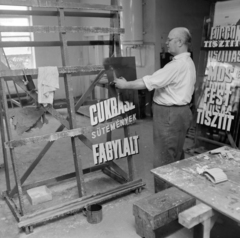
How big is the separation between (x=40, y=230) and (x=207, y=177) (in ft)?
4.80

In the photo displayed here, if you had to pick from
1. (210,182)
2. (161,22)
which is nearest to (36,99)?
(210,182)

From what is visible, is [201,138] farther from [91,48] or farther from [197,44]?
[197,44]

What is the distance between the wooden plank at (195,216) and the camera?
5.49 feet

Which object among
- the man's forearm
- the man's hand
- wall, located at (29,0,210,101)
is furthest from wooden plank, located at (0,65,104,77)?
wall, located at (29,0,210,101)

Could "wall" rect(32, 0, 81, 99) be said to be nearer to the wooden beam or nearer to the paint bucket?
the wooden beam

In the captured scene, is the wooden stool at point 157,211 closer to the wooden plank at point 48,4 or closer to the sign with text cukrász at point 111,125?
the sign with text cukrász at point 111,125

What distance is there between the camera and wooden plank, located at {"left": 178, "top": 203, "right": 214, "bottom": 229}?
1.67 metres

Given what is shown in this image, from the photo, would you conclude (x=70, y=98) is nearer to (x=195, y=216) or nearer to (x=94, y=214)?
(x=94, y=214)

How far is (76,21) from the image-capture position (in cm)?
676

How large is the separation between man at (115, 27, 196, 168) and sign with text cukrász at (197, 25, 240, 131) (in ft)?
3.61

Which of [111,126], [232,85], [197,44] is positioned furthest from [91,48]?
[197,44]

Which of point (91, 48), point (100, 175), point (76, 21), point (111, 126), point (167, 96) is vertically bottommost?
point (100, 175)

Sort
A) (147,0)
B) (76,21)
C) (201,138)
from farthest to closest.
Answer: (76,21) → (147,0) → (201,138)

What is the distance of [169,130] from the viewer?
9.36 ft
